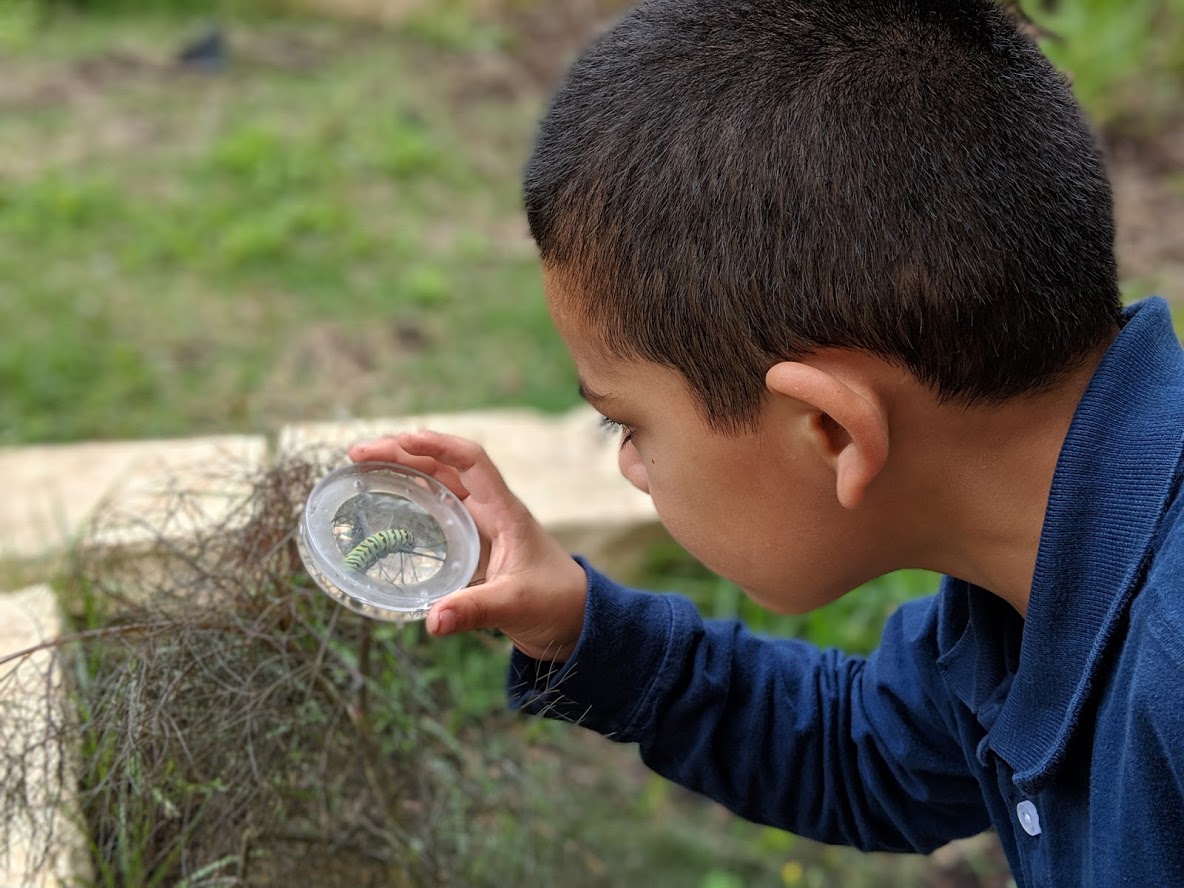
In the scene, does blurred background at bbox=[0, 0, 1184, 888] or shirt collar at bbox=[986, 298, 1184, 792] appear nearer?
shirt collar at bbox=[986, 298, 1184, 792]

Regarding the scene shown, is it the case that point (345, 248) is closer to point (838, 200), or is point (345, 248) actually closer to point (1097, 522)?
point (838, 200)

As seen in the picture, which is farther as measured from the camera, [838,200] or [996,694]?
[996,694]

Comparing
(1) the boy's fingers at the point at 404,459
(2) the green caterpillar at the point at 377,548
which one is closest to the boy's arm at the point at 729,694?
(1) the boy's fingers at the point at 404,459

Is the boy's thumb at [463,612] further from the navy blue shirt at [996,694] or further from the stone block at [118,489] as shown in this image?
the stone block at [118,489]

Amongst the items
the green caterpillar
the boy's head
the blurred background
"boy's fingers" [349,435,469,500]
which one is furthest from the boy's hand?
the blurred background

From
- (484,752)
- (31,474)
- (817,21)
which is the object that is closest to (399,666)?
(484,752)

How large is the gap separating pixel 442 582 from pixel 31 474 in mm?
2170

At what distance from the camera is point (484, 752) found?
2.37 meters

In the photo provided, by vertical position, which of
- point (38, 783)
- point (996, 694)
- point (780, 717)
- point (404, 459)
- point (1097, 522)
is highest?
point (1097, 522)

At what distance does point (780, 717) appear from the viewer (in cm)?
188

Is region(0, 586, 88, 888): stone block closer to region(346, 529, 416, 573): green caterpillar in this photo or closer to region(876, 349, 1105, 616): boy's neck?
region(346, 529, 416, 573): green caterpillar

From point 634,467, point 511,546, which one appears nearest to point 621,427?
point 634,467

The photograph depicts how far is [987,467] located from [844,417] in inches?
8.4

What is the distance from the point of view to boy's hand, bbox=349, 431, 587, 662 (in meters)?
1.69
